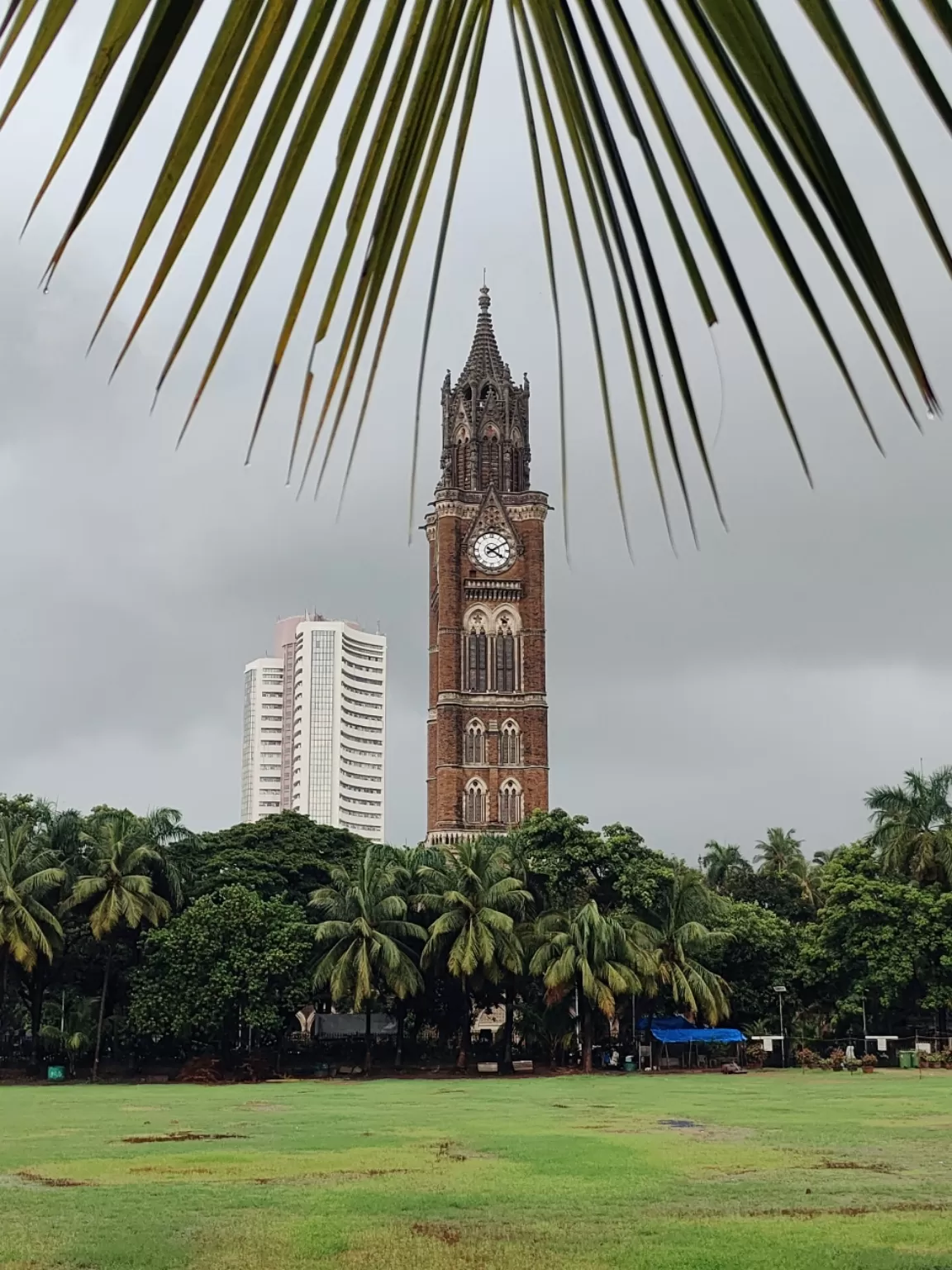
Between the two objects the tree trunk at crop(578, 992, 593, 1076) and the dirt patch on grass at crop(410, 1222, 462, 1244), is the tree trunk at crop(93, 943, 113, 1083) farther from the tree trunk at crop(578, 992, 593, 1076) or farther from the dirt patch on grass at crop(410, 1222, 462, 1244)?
the dirt patch on grass at crop(410, 1222, 462, 1244)

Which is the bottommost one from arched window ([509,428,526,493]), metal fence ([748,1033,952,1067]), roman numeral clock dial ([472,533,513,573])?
metal fence ([748,1033,952,1067])

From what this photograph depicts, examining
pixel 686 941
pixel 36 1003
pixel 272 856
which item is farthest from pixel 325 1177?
pixel 272 856

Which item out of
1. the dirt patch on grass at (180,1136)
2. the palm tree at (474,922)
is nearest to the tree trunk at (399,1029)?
the palm tree at (474,922)

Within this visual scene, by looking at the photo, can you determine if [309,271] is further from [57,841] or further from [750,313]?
[57,841]

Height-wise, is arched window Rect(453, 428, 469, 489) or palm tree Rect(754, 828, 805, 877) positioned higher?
arched window Rect(453, 428, 469, 489)

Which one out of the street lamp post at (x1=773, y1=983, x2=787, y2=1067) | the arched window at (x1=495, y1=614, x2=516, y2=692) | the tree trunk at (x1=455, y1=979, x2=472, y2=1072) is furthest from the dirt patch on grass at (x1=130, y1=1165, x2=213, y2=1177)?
the arched window at (x1=495, y1=614, x2=516, y2=692)

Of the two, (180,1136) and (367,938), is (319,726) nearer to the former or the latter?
(367,938)

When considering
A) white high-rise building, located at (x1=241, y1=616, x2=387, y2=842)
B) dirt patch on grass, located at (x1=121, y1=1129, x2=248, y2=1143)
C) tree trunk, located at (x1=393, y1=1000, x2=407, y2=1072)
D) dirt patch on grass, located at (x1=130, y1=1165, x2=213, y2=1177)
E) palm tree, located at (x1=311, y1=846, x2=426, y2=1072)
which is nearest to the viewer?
dirt patch on grass, located at (x1=130, y1=1165, x2=213, y2=1177)
